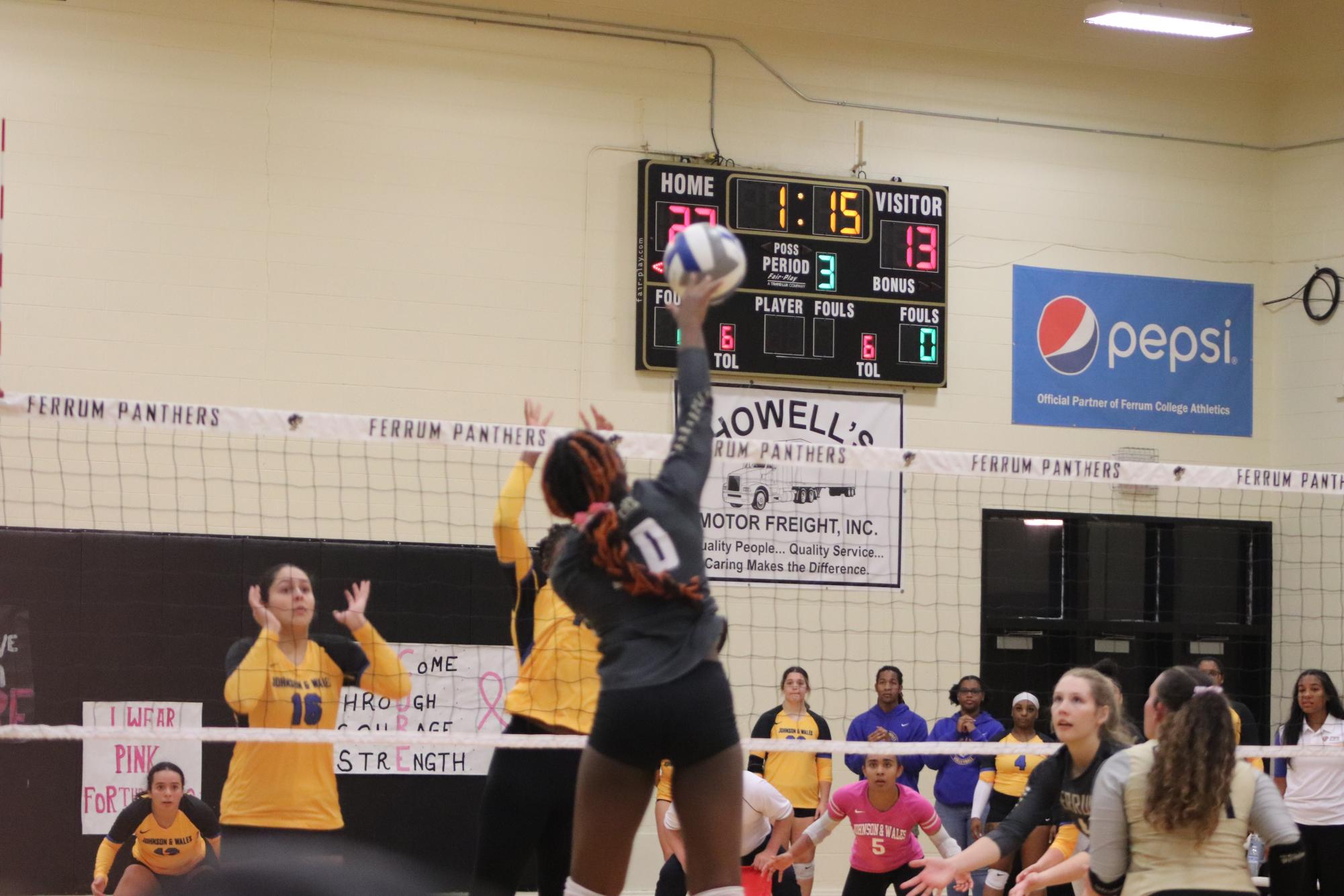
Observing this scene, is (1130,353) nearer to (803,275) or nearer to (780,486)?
(803,275)

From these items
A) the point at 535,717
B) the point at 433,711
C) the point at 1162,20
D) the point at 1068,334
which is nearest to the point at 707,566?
the point at 433,711

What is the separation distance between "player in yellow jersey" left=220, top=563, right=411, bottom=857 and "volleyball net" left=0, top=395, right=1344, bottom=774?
139 inches

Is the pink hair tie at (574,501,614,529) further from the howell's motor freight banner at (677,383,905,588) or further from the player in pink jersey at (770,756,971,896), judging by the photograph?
the howell's motor freight banner at (677,383,905,588)

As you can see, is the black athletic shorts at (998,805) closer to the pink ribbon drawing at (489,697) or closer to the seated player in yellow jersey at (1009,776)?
the seated player in yellow jersey at (1009,776)

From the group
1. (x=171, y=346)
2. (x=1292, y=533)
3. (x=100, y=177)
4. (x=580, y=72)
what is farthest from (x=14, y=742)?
(x=1292, y=533)

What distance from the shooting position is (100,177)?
10773mm

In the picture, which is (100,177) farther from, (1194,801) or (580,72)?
(1194,801)

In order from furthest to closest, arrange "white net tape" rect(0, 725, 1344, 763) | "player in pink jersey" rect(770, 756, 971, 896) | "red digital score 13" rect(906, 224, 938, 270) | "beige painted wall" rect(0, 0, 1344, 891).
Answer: "red digital score 13" rect(906, 224, 938, 270)
"beige painted wall" rect(0, 0, 1344, 891)
"player in pink jersey" rect(770, 756, 971, 896)
"white net tape" rect(0, 725, 1344, 763)

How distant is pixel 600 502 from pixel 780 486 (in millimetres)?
8491

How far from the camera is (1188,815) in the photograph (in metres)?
4.19

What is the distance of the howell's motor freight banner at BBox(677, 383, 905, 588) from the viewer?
11.7 meters

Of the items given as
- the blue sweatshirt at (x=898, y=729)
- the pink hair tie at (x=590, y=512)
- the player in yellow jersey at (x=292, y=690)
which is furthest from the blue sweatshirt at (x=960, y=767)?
the pink hair tie at (x=590, y=512)

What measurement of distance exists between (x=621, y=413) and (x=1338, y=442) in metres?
6.21

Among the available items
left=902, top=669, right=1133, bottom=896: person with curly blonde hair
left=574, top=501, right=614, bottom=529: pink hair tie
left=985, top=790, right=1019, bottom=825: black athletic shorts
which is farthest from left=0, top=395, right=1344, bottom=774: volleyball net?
left=574, top=501, right=614, bottom=529: pink hair tie
